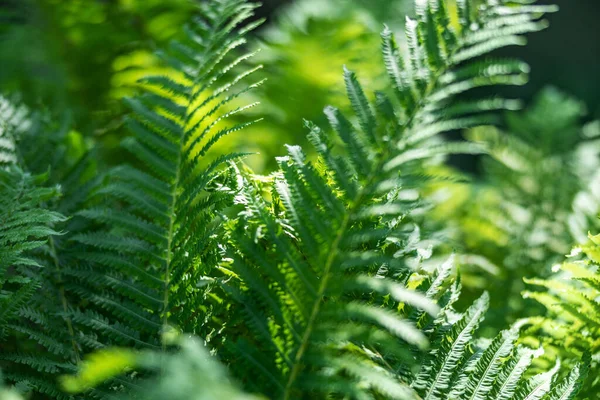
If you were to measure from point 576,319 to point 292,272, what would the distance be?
32 cm

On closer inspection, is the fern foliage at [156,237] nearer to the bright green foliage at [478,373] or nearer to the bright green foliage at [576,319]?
the bright green foliage at [478,373]

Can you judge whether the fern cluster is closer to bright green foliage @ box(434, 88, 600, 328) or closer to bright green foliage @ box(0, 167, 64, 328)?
bright green foliage @ box(0, 167, 64, 328)

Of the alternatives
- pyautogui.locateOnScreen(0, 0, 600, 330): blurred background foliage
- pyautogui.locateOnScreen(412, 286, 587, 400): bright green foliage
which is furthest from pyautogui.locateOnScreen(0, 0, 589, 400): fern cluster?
pyautogui.locateOnScreen(0, 0, 600, 330): blurred background foliage

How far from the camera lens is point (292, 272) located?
443 millimetres

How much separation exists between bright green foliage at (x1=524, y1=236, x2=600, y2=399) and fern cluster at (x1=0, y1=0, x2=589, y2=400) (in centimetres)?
5

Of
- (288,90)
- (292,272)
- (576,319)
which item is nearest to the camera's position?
(292,272)

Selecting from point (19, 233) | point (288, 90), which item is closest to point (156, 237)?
point (19, 233)

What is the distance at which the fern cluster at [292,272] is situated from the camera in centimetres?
43

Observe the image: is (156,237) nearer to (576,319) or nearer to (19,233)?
(19,233)

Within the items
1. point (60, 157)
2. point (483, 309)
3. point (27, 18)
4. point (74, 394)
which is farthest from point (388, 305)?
point (27, 18)

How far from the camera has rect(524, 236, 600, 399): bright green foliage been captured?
54 cm

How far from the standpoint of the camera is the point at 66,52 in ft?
3.99

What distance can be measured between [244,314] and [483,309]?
0.71 feet

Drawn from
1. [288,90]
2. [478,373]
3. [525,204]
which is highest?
[288,90]
